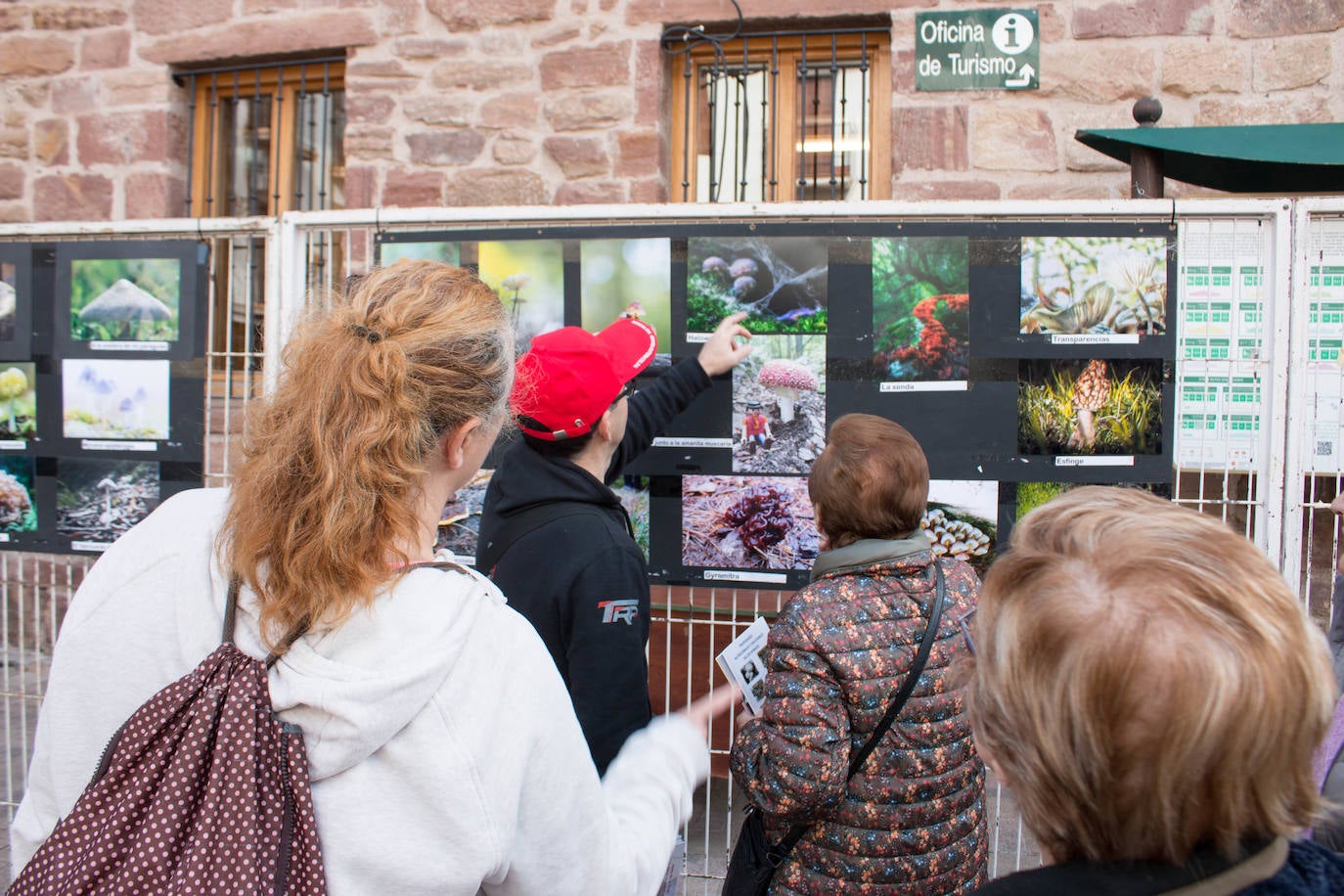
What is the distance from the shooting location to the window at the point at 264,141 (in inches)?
232

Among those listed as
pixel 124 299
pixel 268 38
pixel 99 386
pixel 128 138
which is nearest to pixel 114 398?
pixel 99 386

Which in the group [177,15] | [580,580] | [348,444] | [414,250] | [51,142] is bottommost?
[580,580]

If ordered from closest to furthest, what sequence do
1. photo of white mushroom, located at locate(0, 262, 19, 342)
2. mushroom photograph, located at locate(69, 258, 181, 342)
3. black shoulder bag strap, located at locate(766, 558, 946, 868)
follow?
black shoulder bag strap, located at locate(766, 558, 946, 868), mushroom photograph, located at locate(69, 258, 181, 342), photo of white mushroom, located at locate(0, 262, 19, 342)

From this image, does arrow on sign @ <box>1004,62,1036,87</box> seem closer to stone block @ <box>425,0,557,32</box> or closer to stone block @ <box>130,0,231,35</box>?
stone block @ <box>425,0,557,32</box>

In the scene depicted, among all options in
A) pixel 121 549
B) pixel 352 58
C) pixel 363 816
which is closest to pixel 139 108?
pixel 352 58

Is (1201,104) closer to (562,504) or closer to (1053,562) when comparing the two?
(562,504)

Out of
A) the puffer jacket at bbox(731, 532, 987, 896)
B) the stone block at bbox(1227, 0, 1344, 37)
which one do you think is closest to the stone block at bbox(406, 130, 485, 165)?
the stone block at bbox(1227, 0, 1344, 37)

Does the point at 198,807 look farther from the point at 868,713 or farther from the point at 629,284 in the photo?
the point at 629,284

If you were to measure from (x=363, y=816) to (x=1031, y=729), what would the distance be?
75 centimetres

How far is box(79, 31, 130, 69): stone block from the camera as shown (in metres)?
5.83

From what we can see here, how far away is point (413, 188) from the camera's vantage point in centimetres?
546

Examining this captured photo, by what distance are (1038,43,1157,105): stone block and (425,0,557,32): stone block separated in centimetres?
270

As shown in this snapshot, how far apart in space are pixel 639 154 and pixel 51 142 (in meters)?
3.74

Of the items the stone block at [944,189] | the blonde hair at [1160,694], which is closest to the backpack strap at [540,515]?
the blonde hair at [1160,694]
